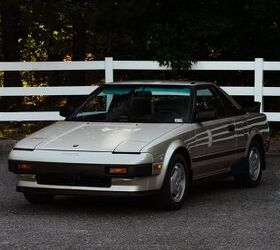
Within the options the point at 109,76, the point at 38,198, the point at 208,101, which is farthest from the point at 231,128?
the point at 109,76

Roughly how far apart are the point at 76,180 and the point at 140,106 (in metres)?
1.60

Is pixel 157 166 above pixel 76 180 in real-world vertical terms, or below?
above

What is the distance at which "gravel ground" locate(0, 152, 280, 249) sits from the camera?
6.72m

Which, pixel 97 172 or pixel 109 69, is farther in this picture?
pixel 109 69

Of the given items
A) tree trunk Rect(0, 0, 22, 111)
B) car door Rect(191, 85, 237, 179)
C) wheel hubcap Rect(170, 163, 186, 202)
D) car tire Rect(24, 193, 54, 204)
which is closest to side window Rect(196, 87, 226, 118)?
car door Rect(191, 85, 237, 179)

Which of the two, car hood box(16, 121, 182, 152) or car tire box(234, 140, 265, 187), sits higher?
car hood box(16, 121, 182, 152)

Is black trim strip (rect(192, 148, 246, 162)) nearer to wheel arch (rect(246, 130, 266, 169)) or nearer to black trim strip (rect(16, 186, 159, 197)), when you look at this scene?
wheel arch (rect(246, 130, 266, 169))

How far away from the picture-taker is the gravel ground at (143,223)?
672 cm

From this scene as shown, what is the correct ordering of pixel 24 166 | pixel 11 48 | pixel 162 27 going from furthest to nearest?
pixel 11 48 → pixel 162 27 → pixel 24 166

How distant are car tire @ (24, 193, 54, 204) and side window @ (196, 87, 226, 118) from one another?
210 cm

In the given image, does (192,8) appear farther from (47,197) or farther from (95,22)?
(47,197)

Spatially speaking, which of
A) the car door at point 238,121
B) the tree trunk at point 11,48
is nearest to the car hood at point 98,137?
the car door at point 238,121

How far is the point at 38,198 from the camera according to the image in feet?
28.3

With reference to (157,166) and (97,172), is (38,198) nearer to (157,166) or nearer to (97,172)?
(97,172)
